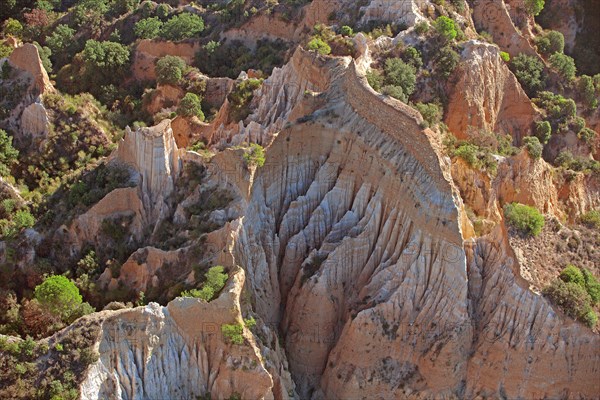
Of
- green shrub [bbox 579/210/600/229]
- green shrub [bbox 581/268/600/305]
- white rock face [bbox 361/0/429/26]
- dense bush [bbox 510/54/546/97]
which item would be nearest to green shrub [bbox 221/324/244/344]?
green shrub [bbox 581/268/600/305]

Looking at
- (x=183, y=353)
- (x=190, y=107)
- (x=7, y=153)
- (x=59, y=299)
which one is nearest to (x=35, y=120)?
(x=7, y=153)

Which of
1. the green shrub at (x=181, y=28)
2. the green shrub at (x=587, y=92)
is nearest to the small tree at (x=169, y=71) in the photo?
the green shrub at (x=181, y=28)

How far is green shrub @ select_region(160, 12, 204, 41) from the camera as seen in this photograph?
59688 mm

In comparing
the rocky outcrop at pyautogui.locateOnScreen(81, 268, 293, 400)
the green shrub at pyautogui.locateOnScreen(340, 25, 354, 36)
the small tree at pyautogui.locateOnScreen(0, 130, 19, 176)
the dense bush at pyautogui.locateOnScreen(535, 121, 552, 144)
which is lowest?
the small tree at pyautogui.locateOnScreen(0, 130, 19, 176)

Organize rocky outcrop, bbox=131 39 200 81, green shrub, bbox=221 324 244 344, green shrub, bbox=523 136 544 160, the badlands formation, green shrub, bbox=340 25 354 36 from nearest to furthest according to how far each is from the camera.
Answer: green shrub, bbox=221 324 244 344 → the badlands formation → green shrub, bbox=523 136 544 160 → green shrub, bbox=340 25 354 36 → rocky outcrop, bbox=131 39 200 81

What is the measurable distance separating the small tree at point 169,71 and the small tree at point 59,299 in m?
23.6

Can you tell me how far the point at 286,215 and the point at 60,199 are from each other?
14878 millimetres

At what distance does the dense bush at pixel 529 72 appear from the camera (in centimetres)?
5275

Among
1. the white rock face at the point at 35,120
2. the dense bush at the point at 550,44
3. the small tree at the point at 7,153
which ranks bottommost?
the small tree at the point at 7,153

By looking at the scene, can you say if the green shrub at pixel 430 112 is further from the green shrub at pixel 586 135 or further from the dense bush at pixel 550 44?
the dense bush at pixel 550 44

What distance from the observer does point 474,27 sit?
5538 centimetres

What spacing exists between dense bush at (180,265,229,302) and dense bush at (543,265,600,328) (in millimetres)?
15614

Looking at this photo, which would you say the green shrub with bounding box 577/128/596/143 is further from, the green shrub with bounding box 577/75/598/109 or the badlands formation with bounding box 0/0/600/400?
the badlands formation with bounding box 0/0/600/400

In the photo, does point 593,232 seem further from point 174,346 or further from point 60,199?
point 60,199
